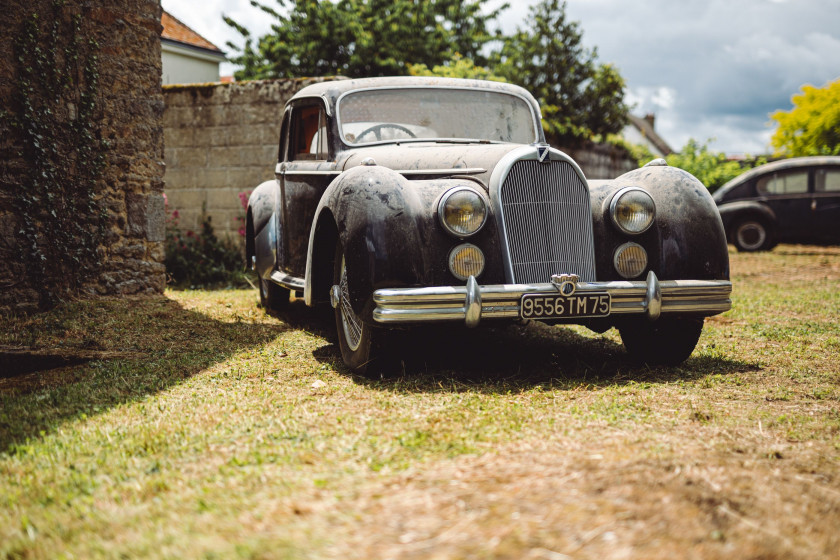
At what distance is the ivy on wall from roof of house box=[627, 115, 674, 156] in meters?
44.1

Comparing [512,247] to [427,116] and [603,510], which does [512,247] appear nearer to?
[427,116]

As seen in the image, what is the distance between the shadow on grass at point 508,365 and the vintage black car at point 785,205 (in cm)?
860

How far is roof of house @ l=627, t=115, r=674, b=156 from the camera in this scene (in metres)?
47.8

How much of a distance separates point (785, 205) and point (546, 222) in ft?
33.5

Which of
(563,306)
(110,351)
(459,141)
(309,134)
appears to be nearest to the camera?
(563,306)

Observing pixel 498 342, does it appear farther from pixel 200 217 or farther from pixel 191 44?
pixel 191 44

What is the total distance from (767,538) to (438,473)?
99 cm

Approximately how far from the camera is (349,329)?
14.2ft

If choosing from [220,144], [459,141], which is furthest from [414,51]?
[459,141]

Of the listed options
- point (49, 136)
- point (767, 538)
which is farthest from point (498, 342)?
point (49, 136)

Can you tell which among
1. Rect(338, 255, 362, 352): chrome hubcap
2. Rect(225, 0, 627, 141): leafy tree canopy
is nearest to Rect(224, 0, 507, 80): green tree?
Rect(225, 0, 627, 141): leafy tree canopy

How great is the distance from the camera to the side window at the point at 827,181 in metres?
12.5

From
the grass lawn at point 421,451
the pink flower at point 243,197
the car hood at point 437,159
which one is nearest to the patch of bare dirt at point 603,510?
the grass lawn at point 421,451

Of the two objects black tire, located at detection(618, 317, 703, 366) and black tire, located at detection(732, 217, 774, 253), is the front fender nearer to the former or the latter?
black tire, located at detection(618, 317, 703, 366)
